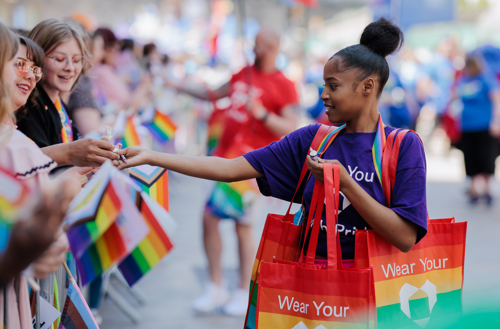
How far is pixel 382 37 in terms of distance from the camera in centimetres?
247

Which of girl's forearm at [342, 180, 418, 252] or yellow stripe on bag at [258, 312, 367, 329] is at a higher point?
girl's forearm at [342, 180, 418, 252]

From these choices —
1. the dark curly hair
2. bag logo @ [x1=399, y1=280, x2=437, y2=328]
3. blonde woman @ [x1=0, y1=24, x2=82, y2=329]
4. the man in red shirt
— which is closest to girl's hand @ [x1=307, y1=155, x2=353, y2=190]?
the dark curly hair

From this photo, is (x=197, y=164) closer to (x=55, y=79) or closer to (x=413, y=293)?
(x=55, y=79)

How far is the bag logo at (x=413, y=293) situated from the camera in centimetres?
232

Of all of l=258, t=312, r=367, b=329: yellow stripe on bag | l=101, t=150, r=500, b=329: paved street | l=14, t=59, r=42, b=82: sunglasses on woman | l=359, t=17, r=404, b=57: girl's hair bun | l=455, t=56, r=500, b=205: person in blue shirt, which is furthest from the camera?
l=455, t=56, r=500, b=205: person in blue shirt

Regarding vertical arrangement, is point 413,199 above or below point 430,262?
above

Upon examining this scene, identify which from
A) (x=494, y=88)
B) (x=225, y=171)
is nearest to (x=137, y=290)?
(x=225, y=171)

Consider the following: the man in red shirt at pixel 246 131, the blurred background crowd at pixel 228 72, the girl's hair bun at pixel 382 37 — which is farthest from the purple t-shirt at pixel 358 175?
the man in red shirt at pixel 246 131

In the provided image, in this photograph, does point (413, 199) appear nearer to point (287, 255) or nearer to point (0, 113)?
point (287, 255)

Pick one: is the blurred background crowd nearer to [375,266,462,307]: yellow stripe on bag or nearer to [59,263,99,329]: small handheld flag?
[59,263,99,329]: small handheld flag

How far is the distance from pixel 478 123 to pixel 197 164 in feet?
25.6

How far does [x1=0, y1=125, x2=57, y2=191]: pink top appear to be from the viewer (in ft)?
6.25

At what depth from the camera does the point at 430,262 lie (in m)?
2.43

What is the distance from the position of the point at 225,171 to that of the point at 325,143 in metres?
Result: 0.47
